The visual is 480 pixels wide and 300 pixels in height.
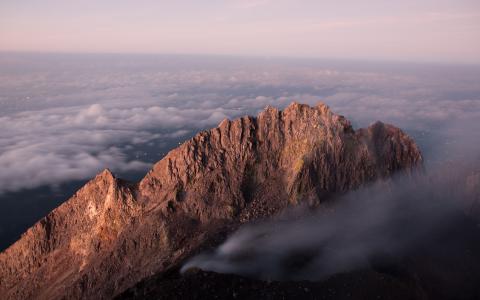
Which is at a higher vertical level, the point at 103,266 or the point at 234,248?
the point at 234,248

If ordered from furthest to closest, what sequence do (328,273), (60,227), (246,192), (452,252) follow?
(60,227) → (246,192) → (452,252) → (328,273)

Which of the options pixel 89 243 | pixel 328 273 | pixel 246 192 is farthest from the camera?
pixel 89 243

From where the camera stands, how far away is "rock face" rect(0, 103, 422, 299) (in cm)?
5153

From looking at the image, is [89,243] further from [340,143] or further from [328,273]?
[340,143]

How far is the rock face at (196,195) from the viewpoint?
5153cm

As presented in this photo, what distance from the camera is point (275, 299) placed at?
113 feet

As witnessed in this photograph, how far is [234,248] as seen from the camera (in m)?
43.5

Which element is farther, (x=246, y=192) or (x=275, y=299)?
(x=246, y=192)

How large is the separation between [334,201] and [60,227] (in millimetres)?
45285

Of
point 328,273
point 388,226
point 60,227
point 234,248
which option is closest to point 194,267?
point 234,248

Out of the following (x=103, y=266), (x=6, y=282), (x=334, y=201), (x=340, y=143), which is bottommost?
(x=6, y=282)

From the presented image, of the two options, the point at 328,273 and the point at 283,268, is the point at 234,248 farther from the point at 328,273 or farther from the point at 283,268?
the point at 328,273

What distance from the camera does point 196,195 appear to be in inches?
2141

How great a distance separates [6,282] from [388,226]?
205 ft
